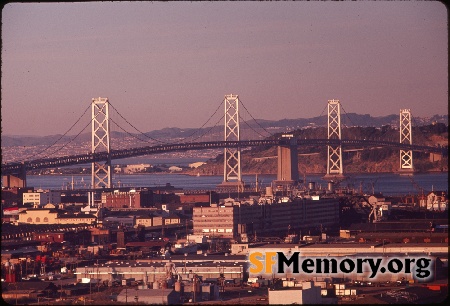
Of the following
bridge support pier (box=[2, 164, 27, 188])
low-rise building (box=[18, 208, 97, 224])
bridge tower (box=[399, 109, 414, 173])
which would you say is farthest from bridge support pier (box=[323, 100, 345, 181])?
low-rise building (box=[18, 208, 97, 224])

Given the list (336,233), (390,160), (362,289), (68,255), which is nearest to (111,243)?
(68,255)

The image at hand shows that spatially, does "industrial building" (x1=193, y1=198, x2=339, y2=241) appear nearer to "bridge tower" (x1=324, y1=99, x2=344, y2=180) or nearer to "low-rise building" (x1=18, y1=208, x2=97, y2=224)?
"low-rise building" (x1=18, y1=208, x2=97, y2=224)

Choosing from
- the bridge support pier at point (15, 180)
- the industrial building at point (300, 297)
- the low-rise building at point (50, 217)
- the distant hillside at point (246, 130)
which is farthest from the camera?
the distant hillside at point (246, 130)

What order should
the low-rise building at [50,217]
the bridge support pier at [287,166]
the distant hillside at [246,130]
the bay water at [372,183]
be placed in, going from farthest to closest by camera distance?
the distant hillside at [246,130] → the bridge support pier at [287,166] → the bay water at [372,183] → the low-rise building at [50,217]

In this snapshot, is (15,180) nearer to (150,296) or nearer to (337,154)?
(337,154)

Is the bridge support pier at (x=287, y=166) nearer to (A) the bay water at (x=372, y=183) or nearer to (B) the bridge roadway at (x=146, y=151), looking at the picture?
(A) the bay water at (x=372, y=183)

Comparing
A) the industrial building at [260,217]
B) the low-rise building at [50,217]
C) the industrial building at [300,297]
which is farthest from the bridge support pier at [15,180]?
the industrial building at [300,297]

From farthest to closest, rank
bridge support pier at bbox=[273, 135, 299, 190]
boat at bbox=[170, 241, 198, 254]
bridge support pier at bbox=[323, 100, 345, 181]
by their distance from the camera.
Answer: bridge support pier at bbox=[323, 100, 345, 181] → bridge support pier at bbox=[273, 135, 299, 190] → boat at bbox=[170, 241, 198, 254]

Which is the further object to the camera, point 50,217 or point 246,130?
point 246,130

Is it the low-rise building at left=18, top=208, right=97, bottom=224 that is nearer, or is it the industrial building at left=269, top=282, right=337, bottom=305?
the industrial building at left=269, top=282, right=337, bottom=305

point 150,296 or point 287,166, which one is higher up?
point 287,166

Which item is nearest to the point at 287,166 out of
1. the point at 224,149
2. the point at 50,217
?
the point at 224,149

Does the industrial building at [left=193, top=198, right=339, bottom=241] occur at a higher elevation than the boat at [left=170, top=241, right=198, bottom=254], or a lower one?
higher
